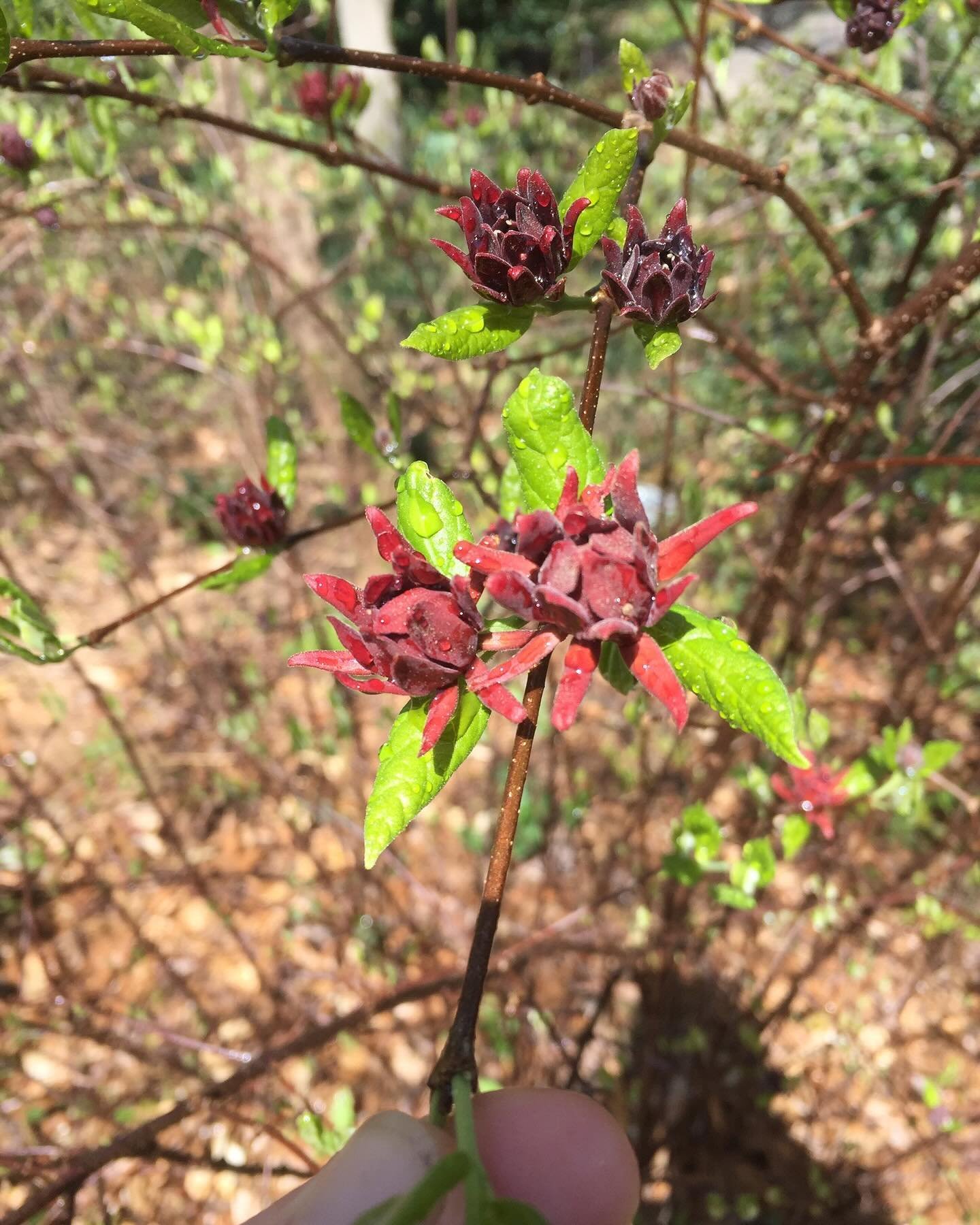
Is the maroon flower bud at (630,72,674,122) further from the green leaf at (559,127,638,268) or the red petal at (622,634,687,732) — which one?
the red petal at (622,634,687,732)

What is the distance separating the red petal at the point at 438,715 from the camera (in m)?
0.62

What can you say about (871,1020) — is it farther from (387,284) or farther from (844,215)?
(387,284)

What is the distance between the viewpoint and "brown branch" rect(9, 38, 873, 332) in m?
0.73

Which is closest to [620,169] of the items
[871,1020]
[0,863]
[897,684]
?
[897,684]

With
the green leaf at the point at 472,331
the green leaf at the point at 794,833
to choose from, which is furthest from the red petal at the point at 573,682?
the green leaf at the point at 794,833

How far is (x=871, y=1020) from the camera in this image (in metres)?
2.66

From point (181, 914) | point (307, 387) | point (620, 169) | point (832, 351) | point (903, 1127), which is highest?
point (307, 387)

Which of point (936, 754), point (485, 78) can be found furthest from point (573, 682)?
point (936, 754)

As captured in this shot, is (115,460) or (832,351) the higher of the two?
(115,460)

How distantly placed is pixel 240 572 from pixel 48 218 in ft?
3.76

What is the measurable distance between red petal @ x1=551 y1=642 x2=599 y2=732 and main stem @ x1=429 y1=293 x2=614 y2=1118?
0.03 m

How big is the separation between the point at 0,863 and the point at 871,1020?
320 cm

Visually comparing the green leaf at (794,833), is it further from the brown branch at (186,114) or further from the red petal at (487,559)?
the brown branch at (186,114)

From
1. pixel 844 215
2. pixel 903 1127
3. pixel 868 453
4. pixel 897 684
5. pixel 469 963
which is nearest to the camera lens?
pixel 469 963
